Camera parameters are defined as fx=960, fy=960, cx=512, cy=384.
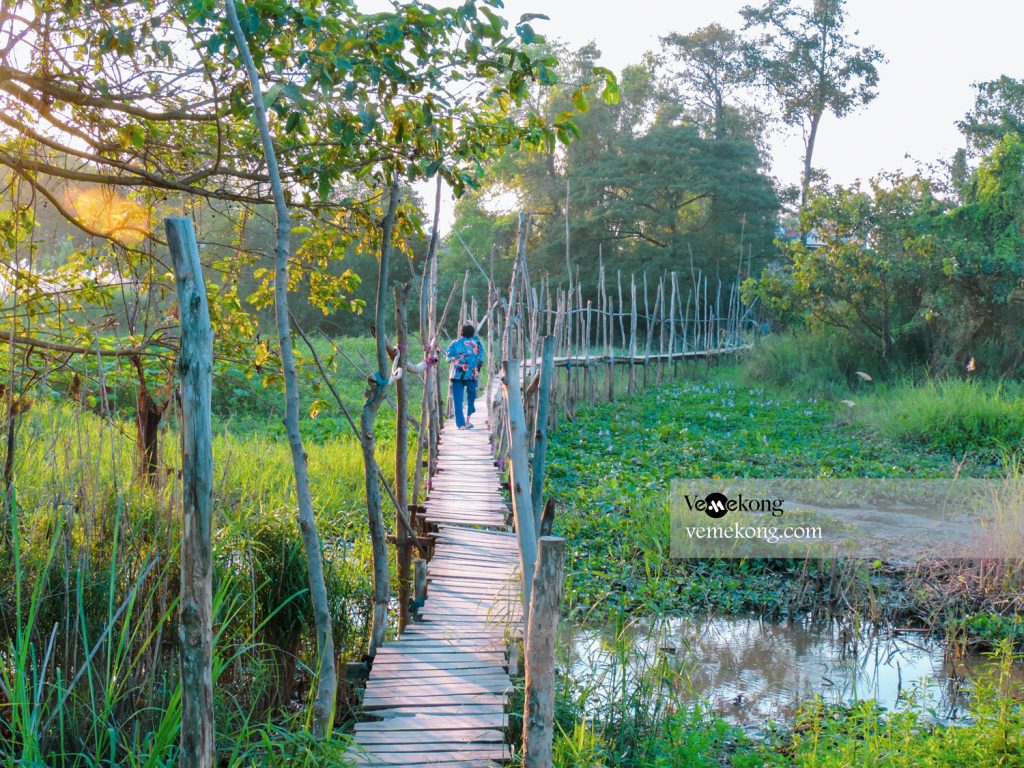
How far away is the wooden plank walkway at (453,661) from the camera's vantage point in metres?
2.84

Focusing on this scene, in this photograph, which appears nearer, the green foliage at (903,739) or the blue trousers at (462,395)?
the green foliage at (903,739)

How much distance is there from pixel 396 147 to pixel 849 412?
9263mm

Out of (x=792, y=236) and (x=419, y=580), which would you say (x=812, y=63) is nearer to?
(x=792, y=236)

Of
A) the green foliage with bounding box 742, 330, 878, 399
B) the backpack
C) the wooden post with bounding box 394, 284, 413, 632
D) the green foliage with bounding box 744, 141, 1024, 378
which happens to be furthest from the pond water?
the green foliage with bounding box 742, 330, 878, 399

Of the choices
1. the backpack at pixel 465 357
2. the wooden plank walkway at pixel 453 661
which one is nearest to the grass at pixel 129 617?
the wooden plank walkway at pixel 453 661

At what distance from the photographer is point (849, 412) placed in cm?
1152

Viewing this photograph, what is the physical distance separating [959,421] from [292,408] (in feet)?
28.0

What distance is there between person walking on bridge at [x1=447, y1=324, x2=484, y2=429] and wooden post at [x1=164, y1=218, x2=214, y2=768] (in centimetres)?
584

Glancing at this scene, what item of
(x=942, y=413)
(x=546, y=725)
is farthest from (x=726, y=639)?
(x=942, y=413)

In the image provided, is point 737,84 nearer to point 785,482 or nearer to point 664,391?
point 664,391

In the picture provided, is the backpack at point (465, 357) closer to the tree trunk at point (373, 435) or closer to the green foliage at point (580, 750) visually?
the tree trunk at point (373, 435)

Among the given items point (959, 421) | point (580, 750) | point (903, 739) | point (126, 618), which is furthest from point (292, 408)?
point (959, 421)

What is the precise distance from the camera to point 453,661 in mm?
3484

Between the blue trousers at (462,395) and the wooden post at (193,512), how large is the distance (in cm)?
635
